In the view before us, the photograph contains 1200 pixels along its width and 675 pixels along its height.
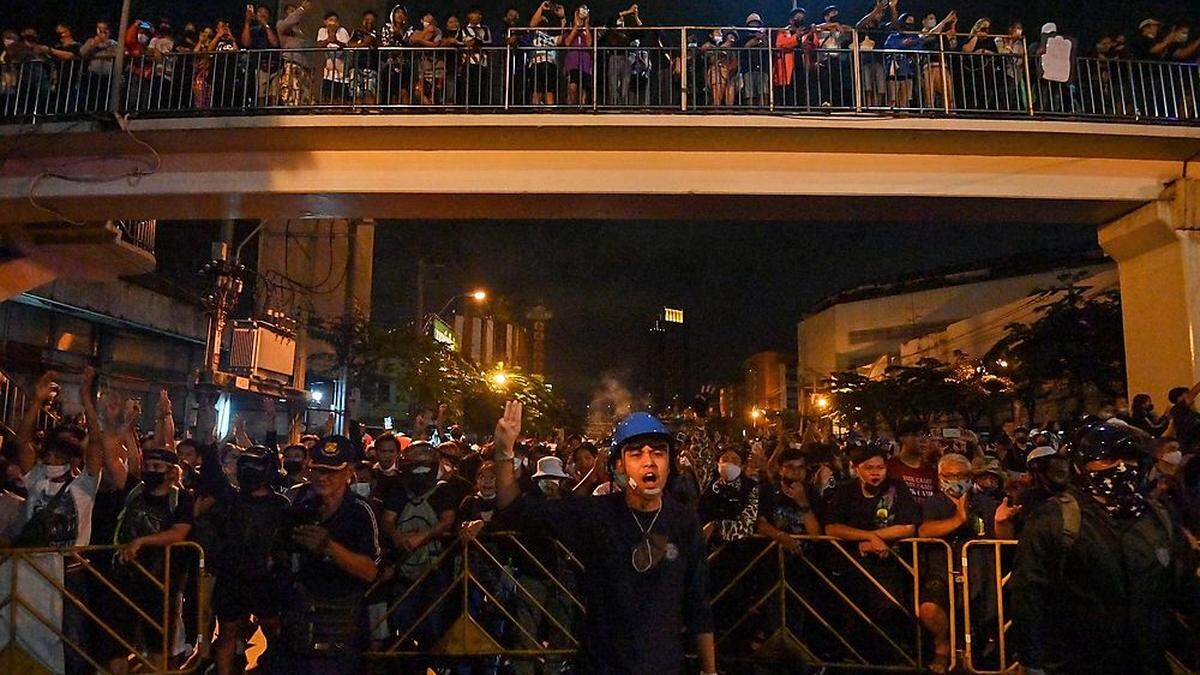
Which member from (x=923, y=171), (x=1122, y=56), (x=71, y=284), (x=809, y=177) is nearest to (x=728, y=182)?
(x=809, y=177)

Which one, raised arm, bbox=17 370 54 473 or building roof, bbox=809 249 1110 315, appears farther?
building roof, bbox=809 249 1110 315

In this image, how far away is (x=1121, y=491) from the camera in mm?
3715

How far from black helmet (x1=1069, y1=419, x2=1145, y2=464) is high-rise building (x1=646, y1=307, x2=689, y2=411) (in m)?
Answer: 143

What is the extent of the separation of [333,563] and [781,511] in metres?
3.68

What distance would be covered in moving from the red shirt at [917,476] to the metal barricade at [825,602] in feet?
1.98

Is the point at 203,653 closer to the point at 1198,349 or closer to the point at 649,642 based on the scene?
the point at 649,642

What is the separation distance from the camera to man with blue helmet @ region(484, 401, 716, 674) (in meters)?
3.29

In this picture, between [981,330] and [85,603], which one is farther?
[981,330]

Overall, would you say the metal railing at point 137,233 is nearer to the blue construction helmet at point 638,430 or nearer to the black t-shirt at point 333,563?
the black t-shirt at point 333,563

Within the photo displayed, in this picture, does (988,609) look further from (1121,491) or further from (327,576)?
(327,576)

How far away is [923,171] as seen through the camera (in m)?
11.4

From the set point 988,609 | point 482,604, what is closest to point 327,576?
point 482,604

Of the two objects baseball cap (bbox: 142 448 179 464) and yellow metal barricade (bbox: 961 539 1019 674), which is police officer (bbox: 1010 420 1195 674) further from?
baseball cap (bbox: 142 448 179 464)

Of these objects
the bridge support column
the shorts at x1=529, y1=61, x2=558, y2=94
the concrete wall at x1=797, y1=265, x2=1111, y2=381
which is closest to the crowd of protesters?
the shorts at x1=529, y1=61, x2=558, y2=94
